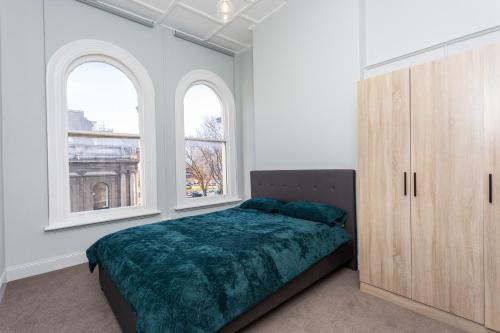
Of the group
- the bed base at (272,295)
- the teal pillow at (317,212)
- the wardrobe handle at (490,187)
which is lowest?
the bed base at (272,295)

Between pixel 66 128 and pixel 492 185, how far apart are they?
4312 millimetres

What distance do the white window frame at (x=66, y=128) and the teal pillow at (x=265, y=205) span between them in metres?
1.48

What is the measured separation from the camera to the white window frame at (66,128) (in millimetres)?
2957

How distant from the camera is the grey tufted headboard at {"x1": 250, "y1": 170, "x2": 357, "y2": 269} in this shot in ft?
9.12

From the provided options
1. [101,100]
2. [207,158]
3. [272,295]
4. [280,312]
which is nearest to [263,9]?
[207,158]

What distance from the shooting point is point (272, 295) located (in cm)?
191

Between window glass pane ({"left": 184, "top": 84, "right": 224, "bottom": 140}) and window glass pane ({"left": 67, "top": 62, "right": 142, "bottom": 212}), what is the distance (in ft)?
2.95

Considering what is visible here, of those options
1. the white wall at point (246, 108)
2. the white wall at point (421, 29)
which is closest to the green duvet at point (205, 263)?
the white wall at point (421, 29)

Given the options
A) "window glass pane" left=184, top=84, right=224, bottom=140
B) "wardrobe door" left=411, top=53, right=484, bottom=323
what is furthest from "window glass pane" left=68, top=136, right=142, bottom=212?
"wardrobe door" left=411, top=53, right=484, bottom=323

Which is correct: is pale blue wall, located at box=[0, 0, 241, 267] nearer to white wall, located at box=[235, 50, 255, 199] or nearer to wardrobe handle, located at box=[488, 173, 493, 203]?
white wall, located at box=[235, 50, 255, 199]

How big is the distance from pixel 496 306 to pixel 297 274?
132 cm

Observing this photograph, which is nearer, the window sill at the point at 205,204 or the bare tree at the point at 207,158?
the window sill at the point at 205,204

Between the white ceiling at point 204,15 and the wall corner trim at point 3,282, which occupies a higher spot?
the white ceiling at point 204,15

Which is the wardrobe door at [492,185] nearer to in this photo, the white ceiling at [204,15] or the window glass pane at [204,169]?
the white ceiling at [204,15]
